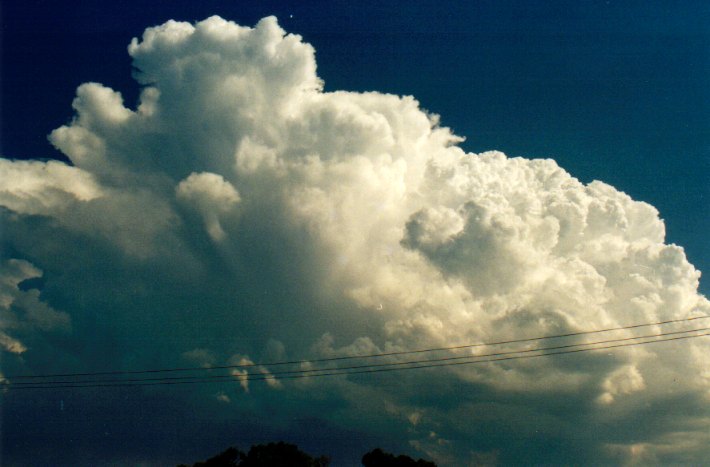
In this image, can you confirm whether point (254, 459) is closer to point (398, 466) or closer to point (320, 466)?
point (320, 466)

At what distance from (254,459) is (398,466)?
30680 millimetres

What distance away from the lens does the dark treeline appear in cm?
14362

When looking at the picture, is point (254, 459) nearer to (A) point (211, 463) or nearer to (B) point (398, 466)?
(A) point (211, 463)

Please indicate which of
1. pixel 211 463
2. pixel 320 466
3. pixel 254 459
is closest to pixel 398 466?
pixel 320 466

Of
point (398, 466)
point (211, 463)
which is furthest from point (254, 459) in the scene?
point (398, 466)

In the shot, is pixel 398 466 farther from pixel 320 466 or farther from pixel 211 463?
pixel 211 463

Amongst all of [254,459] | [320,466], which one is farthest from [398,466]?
[254,459]

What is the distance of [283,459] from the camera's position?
145 meters

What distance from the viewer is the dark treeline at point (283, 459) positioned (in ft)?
471

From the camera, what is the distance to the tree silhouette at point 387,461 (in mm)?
142375

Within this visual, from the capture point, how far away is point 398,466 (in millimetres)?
141750

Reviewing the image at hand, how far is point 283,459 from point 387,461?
22.0 meters

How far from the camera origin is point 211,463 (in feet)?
481

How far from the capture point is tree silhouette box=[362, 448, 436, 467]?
142 m
